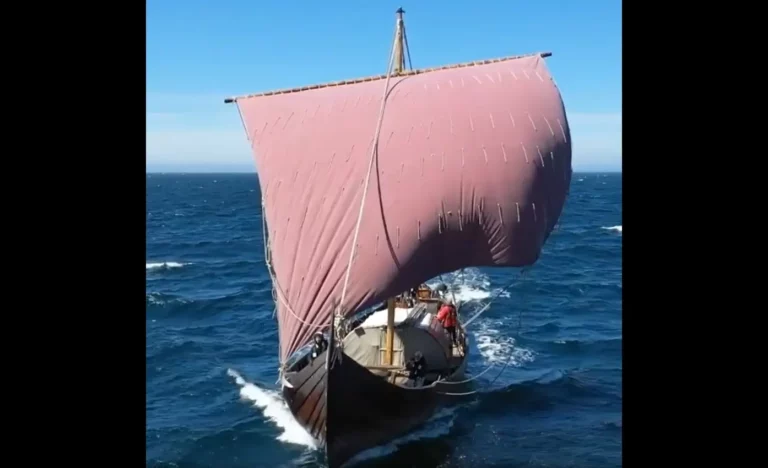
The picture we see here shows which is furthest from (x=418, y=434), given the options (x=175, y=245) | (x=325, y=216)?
(x=175, y=245)

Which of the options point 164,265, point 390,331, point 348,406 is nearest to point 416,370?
point 390,331

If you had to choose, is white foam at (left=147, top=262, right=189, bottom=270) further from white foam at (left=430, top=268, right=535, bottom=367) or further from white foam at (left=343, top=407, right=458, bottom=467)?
white foam at (left=343, top=407, right=458, bottom=467)

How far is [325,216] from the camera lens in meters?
16.1

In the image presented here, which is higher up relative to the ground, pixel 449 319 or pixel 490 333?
pixel 449 319

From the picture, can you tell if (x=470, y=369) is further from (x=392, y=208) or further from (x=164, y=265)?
(x=164, y=265)

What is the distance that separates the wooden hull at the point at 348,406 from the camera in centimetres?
1453

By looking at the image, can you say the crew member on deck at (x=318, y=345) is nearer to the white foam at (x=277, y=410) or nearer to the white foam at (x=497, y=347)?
the white foam at (x=277, y=410)

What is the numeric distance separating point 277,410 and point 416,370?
4723 millimetres

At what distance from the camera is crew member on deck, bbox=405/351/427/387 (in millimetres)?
16703

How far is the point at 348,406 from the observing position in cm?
1478

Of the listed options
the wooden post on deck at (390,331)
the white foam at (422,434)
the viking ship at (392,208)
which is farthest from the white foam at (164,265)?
the white foam at (422,434)

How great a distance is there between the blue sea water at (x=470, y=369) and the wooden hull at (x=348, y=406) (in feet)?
2.31
